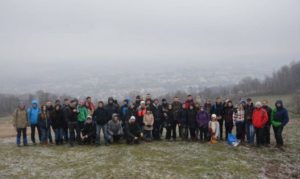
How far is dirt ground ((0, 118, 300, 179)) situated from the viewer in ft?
43.5

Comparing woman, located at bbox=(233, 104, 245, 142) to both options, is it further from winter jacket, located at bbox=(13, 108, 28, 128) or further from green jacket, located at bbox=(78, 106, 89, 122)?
winter jacket, located at bbox=(13, 108, 28, 128)

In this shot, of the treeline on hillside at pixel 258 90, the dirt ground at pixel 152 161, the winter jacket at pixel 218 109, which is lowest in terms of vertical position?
the dirt ground at pixel 152 161

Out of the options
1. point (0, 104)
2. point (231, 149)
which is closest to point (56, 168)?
point (231, 149)

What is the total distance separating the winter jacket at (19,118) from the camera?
60.0 feet

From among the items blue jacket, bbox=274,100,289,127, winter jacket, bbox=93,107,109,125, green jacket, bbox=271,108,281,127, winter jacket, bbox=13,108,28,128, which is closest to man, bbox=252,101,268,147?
green jacket, bbox=271,108,281,127

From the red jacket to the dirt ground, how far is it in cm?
136

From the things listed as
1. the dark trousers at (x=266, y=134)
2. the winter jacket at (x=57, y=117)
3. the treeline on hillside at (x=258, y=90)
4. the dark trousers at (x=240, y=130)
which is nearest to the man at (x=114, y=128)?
the winter jacket at (x=57, y=117)

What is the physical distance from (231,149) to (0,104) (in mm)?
107971

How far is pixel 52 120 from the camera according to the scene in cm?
1809

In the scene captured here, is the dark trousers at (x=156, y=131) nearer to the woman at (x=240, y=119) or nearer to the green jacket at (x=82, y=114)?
the green jacket at (x=82, y=114)

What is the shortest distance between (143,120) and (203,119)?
369 cm

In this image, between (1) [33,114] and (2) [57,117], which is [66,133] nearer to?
(2) [57,117]

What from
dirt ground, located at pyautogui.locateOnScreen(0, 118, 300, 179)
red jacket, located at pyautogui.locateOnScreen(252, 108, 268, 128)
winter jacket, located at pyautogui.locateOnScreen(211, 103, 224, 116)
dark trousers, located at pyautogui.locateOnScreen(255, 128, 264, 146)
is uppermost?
winter jacket, located at pyautogui.locateOnScreen(211, 103, 224, 116)

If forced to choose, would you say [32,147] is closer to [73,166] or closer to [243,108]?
[73,166]
